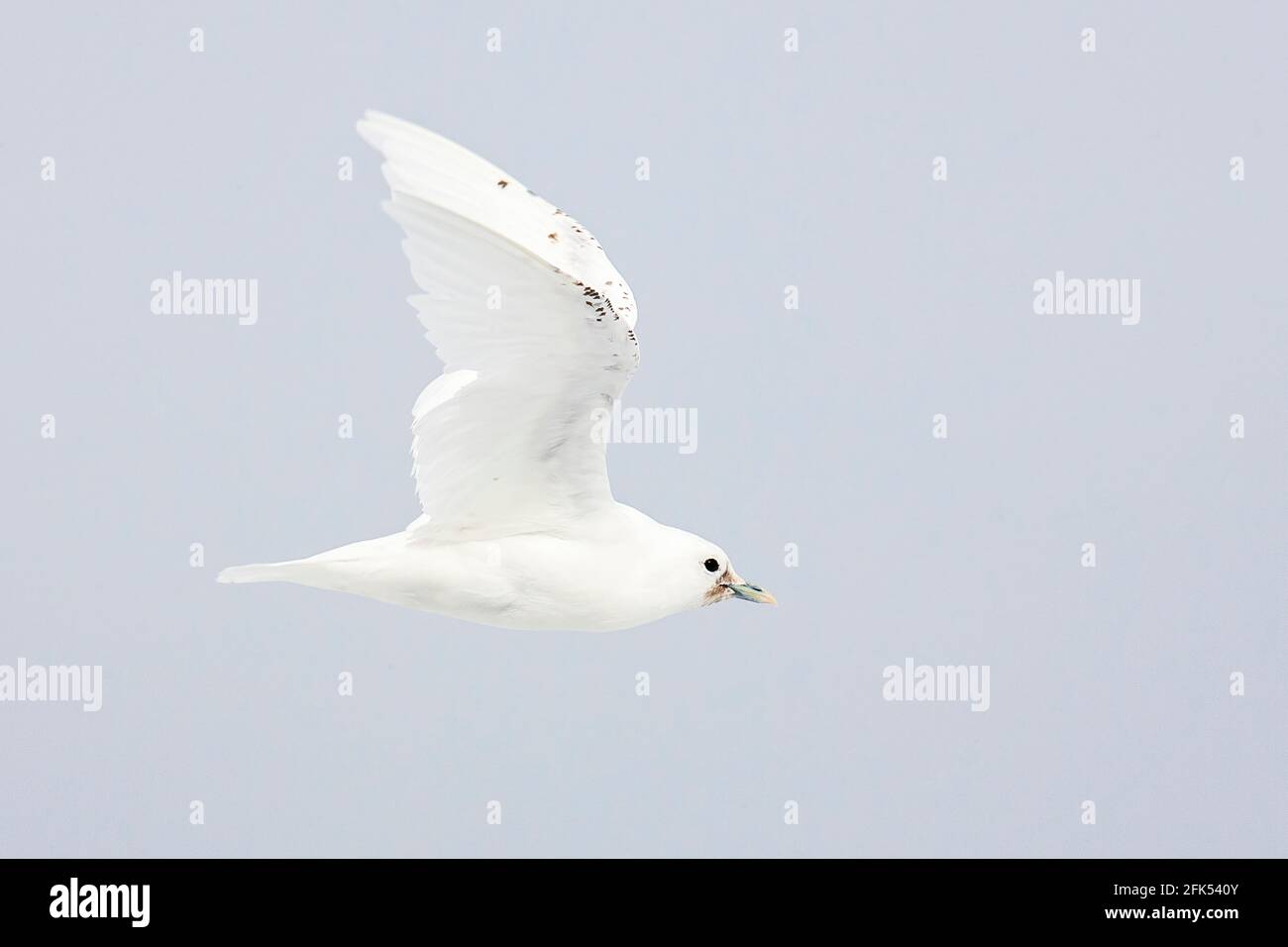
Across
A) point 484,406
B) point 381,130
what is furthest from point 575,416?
point 381,130

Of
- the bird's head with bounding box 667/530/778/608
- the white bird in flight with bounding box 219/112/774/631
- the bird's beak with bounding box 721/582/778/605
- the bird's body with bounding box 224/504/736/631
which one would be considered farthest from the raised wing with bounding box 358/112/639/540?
the bird's beak with bounding box 721/582/778/605

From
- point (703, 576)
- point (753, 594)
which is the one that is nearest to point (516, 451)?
point (703, 576)

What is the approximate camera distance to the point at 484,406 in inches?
357

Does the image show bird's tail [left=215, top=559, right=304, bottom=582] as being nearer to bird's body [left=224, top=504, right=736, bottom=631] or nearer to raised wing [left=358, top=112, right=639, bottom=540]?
bird's body [left=224, top=504, right=736, bottom=631]

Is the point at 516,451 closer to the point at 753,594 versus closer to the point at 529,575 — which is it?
the point at 529,575

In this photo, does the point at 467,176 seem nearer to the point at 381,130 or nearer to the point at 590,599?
the point at 381,130

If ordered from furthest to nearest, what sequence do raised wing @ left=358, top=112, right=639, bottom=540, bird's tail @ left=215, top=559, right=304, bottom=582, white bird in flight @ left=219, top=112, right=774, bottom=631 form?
bird's tail @ left=215, top=559, right=304, bottom=582 → white bird in flight @ left=219, top=112, right=774, bottom=631 → raised wing @ left=358, top=112, right=639, bottom=540

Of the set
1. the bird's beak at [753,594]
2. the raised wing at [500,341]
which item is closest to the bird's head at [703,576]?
the bird's beak at [753,594]

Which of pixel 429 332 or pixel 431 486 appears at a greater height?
pixel 429 332

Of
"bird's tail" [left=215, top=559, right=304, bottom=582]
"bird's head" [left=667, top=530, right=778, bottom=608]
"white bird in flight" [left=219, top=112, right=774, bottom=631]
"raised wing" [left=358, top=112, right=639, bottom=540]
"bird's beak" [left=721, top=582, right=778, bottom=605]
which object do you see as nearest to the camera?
"raised wing" [left=358, top=112, right=639, bottom=540]

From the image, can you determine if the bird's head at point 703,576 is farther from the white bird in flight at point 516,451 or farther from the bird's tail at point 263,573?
the bird's tail at point 263,573

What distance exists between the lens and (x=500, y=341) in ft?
28.7

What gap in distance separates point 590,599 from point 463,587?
0.62m

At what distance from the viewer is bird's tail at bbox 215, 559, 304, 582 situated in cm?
916
